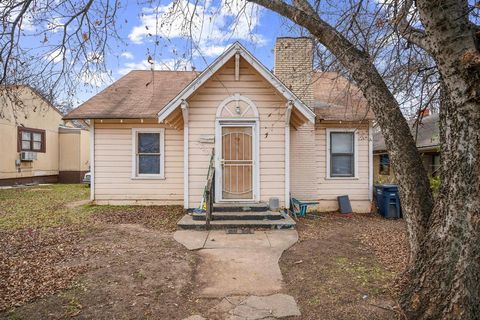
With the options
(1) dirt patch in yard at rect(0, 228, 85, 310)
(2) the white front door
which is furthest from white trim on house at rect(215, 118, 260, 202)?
(1) dirt patch in yard at rect(0, 228, 85, 310)

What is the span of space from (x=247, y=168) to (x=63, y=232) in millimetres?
4816

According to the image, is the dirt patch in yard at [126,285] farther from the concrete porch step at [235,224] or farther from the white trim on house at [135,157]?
the white trim on house at [135,157]

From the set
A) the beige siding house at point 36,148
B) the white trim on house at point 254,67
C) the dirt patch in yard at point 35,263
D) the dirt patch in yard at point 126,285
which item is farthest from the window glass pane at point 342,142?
the beige siding house at point 36,148

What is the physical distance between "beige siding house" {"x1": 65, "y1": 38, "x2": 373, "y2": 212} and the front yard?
1.92m

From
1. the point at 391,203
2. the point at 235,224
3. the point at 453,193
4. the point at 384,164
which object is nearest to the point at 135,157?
the point at 235,224

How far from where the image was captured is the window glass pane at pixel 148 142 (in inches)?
414

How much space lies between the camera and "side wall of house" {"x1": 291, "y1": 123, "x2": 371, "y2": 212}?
10.1m

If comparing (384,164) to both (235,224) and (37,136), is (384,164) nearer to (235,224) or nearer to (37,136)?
(235,224)

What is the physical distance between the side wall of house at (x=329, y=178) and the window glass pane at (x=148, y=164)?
460 cm

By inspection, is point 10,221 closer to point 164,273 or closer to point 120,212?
point 120,212

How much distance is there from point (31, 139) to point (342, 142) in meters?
17.8

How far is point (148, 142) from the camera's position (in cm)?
1054

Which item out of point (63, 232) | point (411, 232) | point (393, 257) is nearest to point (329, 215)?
point (393, 257)

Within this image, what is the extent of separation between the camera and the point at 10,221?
8.20 metres
